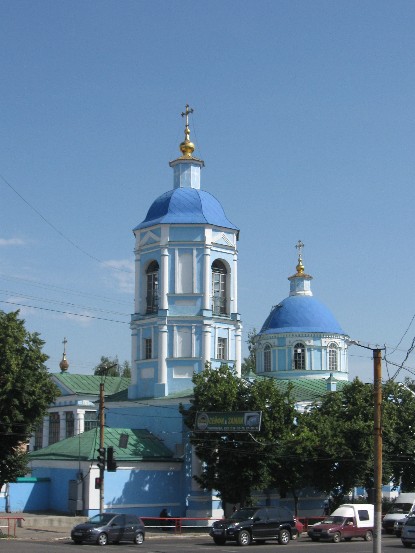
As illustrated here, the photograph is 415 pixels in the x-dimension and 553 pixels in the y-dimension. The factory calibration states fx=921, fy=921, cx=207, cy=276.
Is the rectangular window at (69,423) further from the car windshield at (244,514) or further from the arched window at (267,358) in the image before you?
the car windshield at (244,514)

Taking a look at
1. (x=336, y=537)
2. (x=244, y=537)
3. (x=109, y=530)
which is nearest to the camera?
A: (x=109, y=530)

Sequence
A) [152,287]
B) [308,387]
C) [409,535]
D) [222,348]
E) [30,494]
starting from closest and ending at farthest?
1. [409,535]
2. [30,494]
3. [222,348]
4. [152,287]
5. [308,387]

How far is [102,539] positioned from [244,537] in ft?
18.0

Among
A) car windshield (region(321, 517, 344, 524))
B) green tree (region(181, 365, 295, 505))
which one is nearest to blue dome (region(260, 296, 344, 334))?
green tree (region(181, 365, 295, 505))

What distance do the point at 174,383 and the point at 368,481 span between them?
11.0 metres

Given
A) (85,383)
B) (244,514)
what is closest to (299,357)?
(85,383)

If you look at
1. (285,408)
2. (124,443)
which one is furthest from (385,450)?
(124,443)

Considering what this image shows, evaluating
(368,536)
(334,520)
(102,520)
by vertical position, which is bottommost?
(368,536)

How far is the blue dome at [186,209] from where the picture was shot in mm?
49500

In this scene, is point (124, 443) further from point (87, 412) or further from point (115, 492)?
point (87, 412)

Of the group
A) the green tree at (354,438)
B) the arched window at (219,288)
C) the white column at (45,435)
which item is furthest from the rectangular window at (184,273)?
the white column at (45,435)

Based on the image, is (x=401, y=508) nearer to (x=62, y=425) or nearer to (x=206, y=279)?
(x=206, y=279)

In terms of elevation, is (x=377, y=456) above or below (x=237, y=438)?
below

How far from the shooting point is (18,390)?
120 feet
